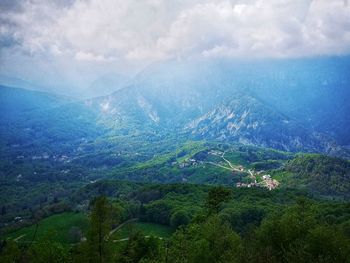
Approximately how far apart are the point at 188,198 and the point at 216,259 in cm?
12926

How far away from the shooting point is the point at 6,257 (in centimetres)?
7675

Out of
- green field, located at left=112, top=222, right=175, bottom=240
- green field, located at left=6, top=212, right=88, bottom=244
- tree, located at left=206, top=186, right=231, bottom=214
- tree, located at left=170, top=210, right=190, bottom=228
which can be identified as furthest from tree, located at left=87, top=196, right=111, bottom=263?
tree, located at left=170, top=210, right=190, bottom=228

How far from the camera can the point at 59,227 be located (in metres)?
162

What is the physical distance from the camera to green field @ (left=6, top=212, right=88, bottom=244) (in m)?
149

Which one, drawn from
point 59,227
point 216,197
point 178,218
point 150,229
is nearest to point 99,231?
point 216,197

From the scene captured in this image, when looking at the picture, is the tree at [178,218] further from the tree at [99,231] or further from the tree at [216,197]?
the tree at [99,231]

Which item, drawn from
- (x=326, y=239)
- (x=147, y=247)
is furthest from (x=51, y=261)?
(x=326, y=239)

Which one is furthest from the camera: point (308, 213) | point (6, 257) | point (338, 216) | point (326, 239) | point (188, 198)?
point (188, 198)

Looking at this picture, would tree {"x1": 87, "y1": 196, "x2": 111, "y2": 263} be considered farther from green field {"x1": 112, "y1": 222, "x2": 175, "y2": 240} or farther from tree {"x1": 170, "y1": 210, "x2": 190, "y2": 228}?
tree {"x1": 170, "y1": 210, "x2": 190, "y2": 228}

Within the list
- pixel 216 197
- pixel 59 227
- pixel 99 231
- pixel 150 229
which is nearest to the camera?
pixel 99 231

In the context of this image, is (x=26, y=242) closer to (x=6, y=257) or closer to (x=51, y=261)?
(x=6, y=257)

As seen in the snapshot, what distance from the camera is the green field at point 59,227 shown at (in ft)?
490

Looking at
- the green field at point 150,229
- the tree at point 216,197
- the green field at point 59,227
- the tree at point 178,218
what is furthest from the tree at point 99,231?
the tree at point 178,218

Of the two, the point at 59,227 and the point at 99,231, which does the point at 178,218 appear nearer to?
the point at 59,227
